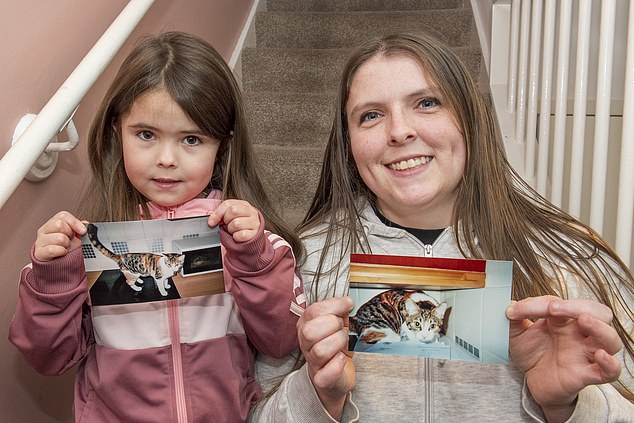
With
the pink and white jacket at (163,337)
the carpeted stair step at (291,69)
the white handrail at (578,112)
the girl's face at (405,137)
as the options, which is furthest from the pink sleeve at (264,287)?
the carpeted stair step at (291,69)

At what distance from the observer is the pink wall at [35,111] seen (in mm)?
1166

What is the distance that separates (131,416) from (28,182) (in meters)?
0.52

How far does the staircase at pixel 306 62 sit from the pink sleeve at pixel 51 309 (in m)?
Result: 1.16

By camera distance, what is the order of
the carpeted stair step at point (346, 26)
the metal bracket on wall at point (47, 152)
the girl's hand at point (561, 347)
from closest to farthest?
the girl's hand at point (561, 347) < the metal bracket on wall at point (47, 152) < the carpeted stair step at point (346, 26)

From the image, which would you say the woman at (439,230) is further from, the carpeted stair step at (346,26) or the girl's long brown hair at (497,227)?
the carpeted stair step at (346,26)

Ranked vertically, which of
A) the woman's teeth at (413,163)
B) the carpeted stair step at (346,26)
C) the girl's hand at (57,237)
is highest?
the carpeted stair step at (346,26)

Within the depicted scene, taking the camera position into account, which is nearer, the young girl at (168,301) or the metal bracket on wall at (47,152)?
the young girl at (168,301)

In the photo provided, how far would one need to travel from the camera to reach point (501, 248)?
1116mm

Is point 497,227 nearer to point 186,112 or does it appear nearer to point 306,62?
point 186,112

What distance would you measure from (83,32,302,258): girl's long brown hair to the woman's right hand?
32 cm

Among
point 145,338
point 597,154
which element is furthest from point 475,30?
point 145,338

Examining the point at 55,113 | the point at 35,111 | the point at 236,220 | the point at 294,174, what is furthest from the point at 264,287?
the point at 294,174

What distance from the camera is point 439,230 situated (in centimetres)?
119

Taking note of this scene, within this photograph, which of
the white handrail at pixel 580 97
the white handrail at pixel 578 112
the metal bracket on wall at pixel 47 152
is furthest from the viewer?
the white handrail at pixel 580 97
